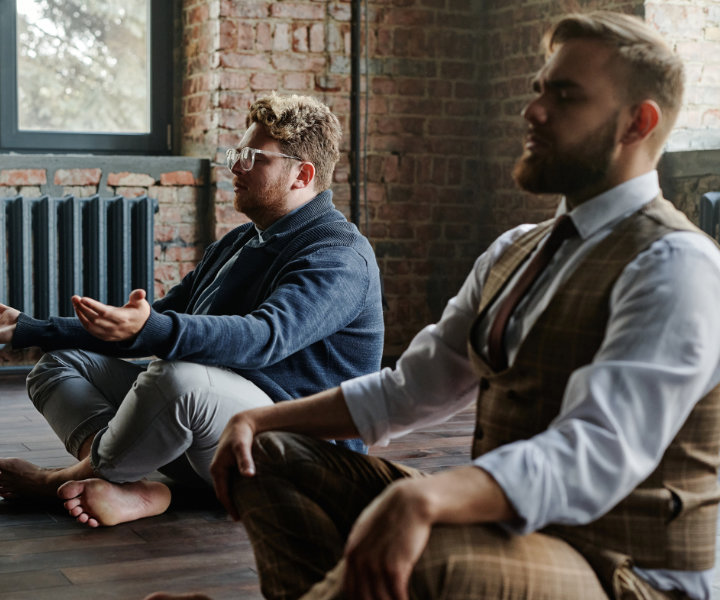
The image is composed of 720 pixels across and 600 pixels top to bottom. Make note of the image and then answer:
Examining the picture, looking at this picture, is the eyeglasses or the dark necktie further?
the eyeglasses

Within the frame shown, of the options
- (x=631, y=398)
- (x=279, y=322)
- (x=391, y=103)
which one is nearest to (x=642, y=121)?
(x=631, y=398)

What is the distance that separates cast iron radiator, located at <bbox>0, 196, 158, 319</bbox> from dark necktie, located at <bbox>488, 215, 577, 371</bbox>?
11.4 feet

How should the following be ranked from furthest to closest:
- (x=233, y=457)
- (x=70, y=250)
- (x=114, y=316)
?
(x=70, y=250) → (x=114, y=316) → (x=233, y=457)

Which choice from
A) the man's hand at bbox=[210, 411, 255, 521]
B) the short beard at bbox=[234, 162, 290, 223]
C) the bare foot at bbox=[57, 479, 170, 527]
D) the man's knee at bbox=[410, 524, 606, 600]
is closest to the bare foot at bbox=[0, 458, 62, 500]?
the bare foot at bbox=[57, 479, 170, 527]

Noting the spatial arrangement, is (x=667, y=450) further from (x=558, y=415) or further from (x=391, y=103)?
(x=391, y=103)

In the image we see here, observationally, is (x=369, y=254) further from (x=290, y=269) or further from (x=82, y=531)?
(x=82, y=531)

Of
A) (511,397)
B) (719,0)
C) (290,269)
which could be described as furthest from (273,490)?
→ (719,0)

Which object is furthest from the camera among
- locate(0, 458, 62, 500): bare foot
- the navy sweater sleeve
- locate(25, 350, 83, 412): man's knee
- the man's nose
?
locate(25, 350, 83, 412): man's knee

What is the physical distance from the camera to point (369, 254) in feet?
8.39

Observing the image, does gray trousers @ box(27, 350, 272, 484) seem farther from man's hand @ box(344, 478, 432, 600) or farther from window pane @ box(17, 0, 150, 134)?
window pane @ box(17, 0, 150, 134)

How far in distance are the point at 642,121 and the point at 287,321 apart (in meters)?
1.16

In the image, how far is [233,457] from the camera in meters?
1.47

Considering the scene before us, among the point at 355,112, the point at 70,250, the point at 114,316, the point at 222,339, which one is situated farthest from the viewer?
the point at 355,112

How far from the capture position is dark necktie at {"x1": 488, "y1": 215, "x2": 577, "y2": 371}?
135 cm
